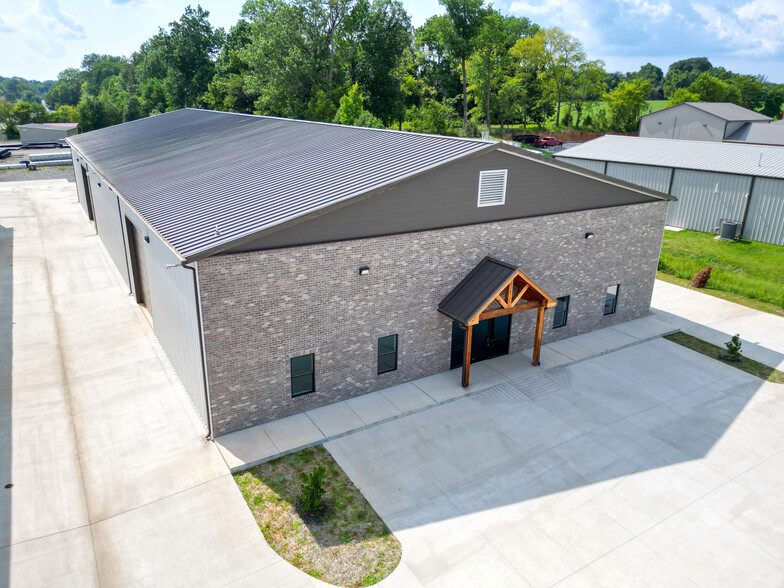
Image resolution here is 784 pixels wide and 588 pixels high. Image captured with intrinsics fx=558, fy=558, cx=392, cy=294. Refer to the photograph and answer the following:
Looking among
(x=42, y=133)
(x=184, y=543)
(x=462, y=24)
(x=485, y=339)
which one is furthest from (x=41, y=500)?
(x=42, y=133)

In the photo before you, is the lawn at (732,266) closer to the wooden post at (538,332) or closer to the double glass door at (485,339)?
the wooden post at (538,332)

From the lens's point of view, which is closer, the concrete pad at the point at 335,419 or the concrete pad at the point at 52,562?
the concrete pad at the point at 52,562

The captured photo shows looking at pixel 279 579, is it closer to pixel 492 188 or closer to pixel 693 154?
pixel 492 188

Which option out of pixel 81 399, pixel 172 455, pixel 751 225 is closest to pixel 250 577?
pixel 172 455

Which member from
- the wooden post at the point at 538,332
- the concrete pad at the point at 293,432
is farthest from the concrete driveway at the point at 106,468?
the wooden post at the point at 538,332

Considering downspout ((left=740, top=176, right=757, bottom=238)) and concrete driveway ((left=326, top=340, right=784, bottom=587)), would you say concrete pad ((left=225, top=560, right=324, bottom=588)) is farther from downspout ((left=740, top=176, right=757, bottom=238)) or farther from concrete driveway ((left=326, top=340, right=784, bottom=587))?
downspout ((left=740, top=176, right=757, bottom=238))

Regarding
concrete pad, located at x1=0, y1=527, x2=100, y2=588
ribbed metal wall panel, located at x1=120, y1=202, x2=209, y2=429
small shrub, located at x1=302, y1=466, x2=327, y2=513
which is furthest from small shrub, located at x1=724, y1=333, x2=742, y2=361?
concrete pad, located at x1=0, y1=527, x2=100, y2=588
